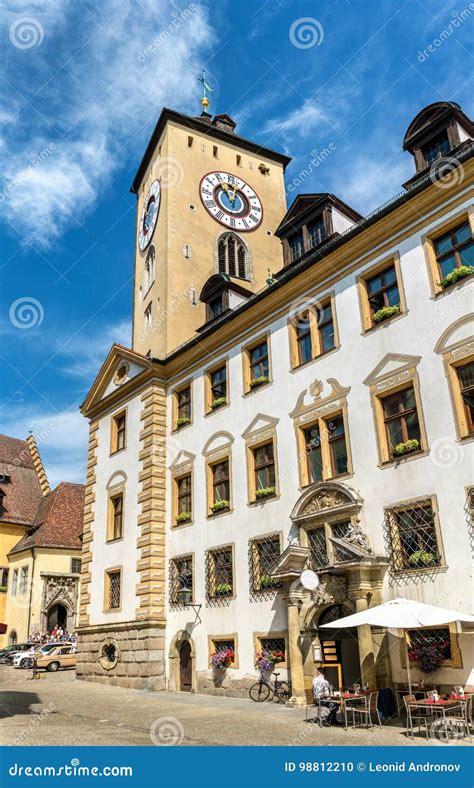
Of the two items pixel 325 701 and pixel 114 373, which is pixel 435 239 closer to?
pixel 325 701

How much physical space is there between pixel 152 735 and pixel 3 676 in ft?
67.2

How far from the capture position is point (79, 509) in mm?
51219

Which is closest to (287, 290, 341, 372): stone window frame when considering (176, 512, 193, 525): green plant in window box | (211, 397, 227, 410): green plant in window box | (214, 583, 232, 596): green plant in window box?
(211, 397, 227, 410): green plant in window box

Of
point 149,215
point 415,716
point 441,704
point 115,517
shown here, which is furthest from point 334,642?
point 149,215

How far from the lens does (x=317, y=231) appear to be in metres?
23.7

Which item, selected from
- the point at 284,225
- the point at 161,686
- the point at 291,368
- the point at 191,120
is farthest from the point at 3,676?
the point at 191,120

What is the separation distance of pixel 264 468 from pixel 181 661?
764 cm

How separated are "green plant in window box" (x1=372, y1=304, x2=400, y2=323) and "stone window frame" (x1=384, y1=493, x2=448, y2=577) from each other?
5.07 meters

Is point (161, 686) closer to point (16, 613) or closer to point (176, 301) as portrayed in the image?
point (176, 301)

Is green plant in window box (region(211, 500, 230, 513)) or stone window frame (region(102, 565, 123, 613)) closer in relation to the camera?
green plant in window box (region(211, 500, 230, 513))

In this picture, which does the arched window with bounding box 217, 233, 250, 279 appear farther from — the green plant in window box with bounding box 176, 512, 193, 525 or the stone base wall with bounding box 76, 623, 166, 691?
the stone base wall with bounding box 76, 623, 166, 691

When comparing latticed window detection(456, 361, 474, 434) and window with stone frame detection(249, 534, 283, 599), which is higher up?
latticed window detection(456, 361, 474, 434)

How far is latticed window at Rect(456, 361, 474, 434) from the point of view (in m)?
15.7

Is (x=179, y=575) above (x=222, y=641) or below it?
above
